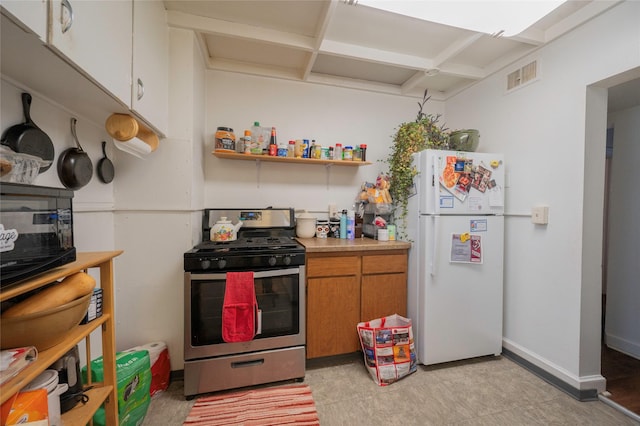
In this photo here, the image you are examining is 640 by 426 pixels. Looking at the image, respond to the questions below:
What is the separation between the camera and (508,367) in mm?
1942

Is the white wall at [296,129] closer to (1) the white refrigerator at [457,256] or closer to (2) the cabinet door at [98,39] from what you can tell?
(1) the white refrigerator at [457,256]

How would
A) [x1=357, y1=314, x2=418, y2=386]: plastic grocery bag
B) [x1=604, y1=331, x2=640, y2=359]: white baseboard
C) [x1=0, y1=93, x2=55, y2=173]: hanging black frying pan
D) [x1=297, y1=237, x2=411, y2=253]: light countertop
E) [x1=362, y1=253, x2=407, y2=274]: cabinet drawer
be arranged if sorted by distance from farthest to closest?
[x1=604, y1=331, x2=640, y2=359]: white baseboard → [x1=362, y1=253, x2=407, y2=274]: cabinet drawer → [x1=297, y1=237, x2=411, y2=253]: light countertop → [x1=357, y1=314, x2=418, y2=386]: plastic grocery bag → [x1=0, y1=93, x2=55, y2=173]: hanging black frying pan

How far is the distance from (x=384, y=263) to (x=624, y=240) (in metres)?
2.33

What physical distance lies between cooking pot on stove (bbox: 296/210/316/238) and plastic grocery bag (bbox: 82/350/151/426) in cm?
137

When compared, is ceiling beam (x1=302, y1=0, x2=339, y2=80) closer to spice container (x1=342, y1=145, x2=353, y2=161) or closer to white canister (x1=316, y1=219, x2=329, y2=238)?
spice container (x1=342, y1=145, x2=353, y2=161)

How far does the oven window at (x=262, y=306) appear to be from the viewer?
5.21 feet

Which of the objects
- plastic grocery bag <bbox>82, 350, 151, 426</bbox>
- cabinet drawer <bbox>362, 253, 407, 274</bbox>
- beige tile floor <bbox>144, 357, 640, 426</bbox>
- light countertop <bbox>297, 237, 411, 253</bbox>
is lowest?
beige tile floor <bbox>144, 357, 640, 426</bbox>

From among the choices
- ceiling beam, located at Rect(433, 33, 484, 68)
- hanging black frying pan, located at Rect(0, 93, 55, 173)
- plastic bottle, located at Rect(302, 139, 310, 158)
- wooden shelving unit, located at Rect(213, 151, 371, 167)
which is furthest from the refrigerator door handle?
hanging black frying pan, located at Rect(0, 93, 55, 173)

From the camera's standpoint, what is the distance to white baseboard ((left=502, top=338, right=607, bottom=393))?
1603mm

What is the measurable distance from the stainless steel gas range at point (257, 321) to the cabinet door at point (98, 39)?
100 cm

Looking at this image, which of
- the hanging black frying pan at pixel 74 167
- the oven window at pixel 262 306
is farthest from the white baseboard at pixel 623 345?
the hanging black frying pan at pixel 74 167

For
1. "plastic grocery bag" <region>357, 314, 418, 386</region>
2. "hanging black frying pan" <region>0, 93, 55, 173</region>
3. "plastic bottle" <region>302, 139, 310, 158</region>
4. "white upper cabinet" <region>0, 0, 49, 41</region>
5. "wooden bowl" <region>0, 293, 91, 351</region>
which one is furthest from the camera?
"plastic bottle" <region>302, 139, 310, 158</region>

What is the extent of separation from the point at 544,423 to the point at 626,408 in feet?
1.94

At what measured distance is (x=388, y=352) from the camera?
70.2 inches
